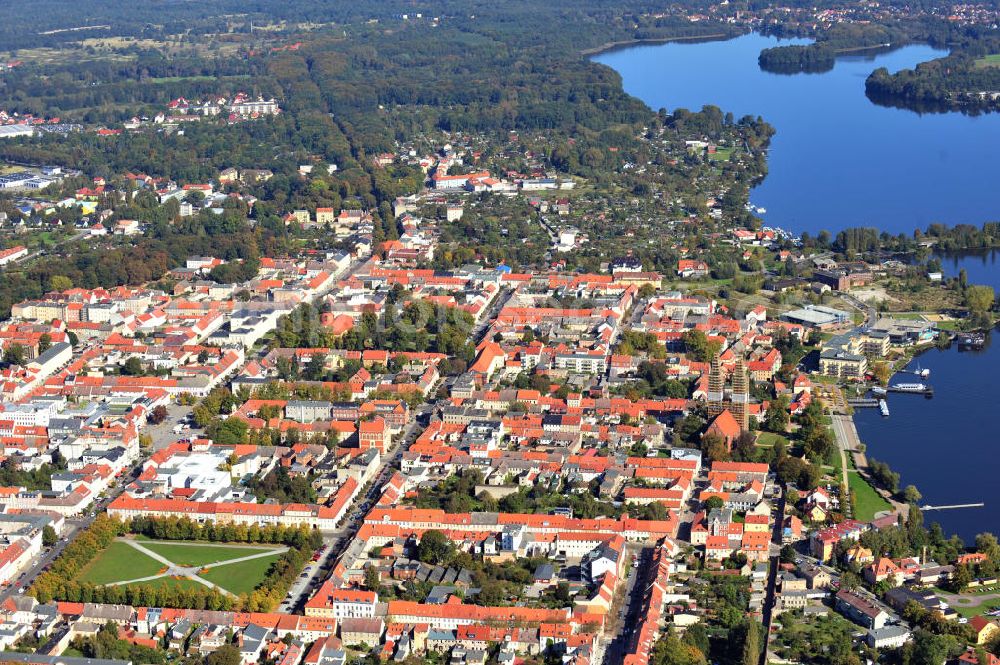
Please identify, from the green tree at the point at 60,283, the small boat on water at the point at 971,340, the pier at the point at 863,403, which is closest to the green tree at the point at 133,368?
the green tree at the point at 60,283

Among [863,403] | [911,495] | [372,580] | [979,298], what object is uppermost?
[372,580]

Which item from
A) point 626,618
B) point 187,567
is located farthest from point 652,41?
point 626,618

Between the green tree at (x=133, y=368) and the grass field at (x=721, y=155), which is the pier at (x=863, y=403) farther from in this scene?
the grass field at (x=721, y=155)

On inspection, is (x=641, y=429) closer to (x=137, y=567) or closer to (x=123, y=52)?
(x=137, y=567)

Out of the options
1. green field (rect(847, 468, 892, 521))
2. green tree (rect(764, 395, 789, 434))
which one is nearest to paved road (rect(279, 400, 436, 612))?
green tree (rect(764, 395, 789, 434))

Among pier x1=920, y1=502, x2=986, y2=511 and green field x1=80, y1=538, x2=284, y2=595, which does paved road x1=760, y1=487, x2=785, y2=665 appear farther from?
green field x1=80, y1=538, x2=284, y2=595

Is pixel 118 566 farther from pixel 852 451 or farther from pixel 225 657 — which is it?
pixel 852 451

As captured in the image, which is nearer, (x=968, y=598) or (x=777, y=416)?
(x=968, y=598)
